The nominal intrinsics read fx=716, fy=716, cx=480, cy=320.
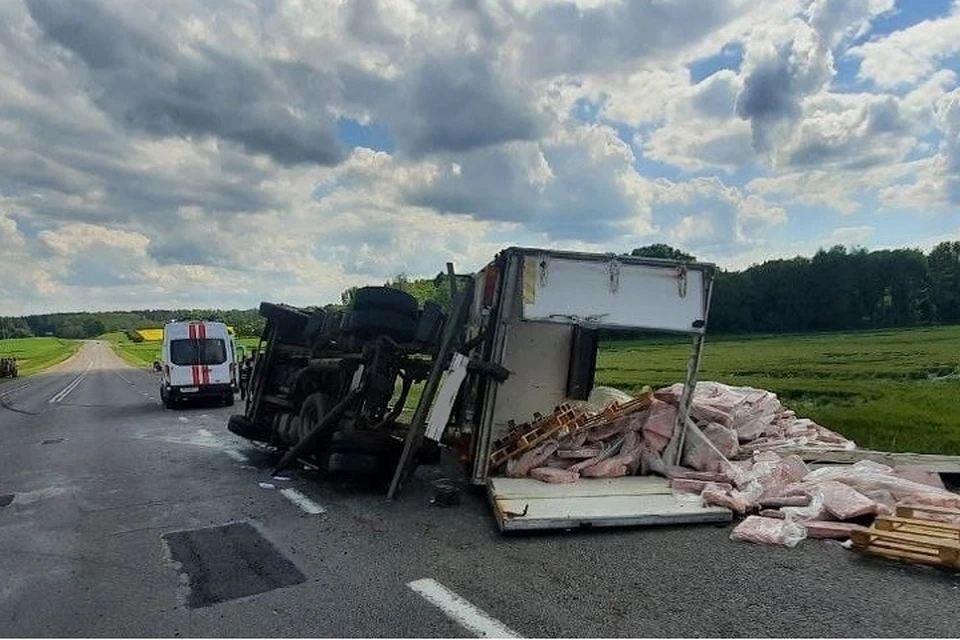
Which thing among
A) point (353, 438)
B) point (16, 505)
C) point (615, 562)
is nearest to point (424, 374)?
point (353, 438)

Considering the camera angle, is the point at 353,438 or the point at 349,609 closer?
the point at 349,609

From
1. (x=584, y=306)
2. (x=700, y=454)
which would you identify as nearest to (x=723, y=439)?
(x=700, y=454)

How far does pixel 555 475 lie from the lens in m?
6.77

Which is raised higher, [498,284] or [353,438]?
[498,284]

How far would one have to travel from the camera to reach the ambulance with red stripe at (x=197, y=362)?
19.0m

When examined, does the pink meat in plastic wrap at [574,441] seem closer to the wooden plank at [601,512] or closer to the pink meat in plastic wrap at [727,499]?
the wooden plank at [601,512]

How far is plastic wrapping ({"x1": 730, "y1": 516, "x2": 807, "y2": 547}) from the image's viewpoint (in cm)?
512

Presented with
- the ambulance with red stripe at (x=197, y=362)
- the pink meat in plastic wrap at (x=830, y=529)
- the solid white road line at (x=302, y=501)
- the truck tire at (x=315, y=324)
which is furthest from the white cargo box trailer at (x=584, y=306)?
the ambulance with red stripe at (x=197, y=362)

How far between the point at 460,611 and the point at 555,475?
290 cm

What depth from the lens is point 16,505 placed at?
7398mm

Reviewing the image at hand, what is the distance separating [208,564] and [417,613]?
1.92m

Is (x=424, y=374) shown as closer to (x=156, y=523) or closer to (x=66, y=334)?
(x=156, y=523)

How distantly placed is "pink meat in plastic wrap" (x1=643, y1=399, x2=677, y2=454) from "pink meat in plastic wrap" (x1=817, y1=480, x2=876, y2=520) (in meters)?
1.66

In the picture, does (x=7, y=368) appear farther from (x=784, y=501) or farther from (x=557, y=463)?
(x=784, y=501)
